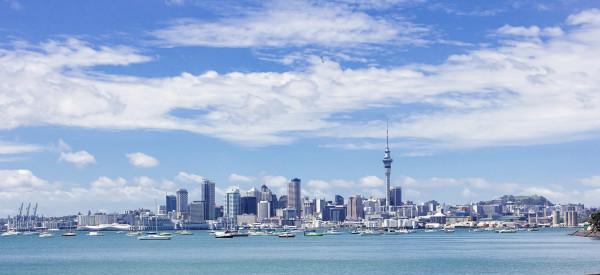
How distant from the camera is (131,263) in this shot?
108 meters

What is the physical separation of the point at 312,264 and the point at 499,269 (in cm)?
2699

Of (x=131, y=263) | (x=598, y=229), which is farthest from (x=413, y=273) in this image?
(x=598, y=229)

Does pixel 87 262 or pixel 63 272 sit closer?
pixel 63 272

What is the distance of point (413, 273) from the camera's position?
3361 inches

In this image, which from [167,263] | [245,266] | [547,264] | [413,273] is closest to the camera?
[413,273]

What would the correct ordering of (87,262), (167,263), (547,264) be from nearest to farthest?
(547,264)
(167,263)
(87,262)

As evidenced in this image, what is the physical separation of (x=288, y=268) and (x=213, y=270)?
10.1 m

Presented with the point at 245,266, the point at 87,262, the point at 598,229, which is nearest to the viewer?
the point at 245,266

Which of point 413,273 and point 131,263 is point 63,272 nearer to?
point 131,263

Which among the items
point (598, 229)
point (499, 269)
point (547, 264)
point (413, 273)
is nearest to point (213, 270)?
point (413, 273)

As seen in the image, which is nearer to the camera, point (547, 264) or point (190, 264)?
point (547, 264)

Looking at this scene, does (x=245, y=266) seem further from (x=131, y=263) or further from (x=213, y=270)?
(x=131, y=263)

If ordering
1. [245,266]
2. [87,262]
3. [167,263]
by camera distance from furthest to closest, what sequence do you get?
1. [87,262]
2. [167,263]
3. [245,266]

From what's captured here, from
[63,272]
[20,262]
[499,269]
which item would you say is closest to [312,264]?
[499,269]
